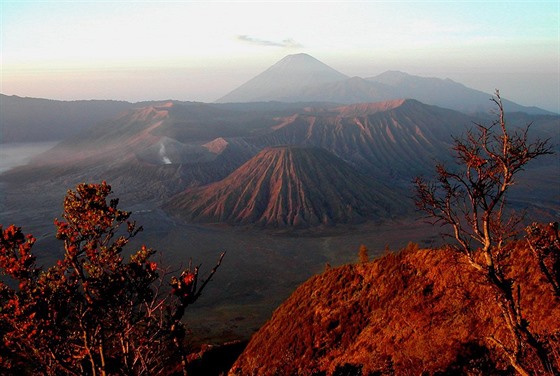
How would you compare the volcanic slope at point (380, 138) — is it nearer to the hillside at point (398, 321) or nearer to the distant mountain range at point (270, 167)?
the distant mountain range at point (270, 167)

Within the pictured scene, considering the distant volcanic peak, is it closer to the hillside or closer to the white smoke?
the white smoke

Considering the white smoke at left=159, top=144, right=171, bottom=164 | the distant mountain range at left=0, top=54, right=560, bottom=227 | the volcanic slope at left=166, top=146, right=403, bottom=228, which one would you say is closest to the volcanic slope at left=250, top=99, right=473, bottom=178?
the distant mountain range at left=0, top=54, right=560, bottom=227

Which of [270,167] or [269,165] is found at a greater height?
[269,165]

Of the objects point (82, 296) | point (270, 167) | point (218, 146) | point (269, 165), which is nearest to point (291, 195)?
point (270, 167)

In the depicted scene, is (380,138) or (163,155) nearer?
(163,155)

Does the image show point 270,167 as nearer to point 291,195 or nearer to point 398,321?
point 291,195

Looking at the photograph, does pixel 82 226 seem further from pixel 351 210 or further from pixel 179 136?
pixel 179 136
